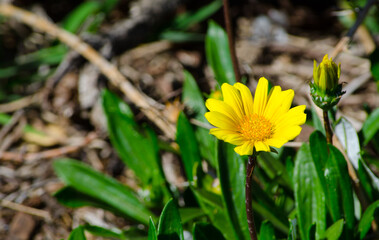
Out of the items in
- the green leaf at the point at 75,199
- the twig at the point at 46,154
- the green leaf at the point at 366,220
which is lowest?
the green leaf at the point at 366,220

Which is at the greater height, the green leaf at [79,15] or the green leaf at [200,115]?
A: the green leaf at [79,15]

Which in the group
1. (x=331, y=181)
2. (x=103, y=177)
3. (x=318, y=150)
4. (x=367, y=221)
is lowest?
(x=367, y=221)

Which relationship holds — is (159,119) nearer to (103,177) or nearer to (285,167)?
(103,177)

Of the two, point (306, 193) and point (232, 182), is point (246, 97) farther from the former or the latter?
point (306, 193)

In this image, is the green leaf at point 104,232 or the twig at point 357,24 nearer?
the green leaf at point 104,232

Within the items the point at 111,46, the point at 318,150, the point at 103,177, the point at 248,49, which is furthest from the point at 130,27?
the point at 318,150

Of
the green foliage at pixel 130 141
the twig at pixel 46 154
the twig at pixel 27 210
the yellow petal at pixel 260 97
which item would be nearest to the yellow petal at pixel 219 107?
the yellow petal at pixel 260 97

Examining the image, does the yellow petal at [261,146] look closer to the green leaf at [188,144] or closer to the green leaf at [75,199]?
the green leaf at [188,144]
